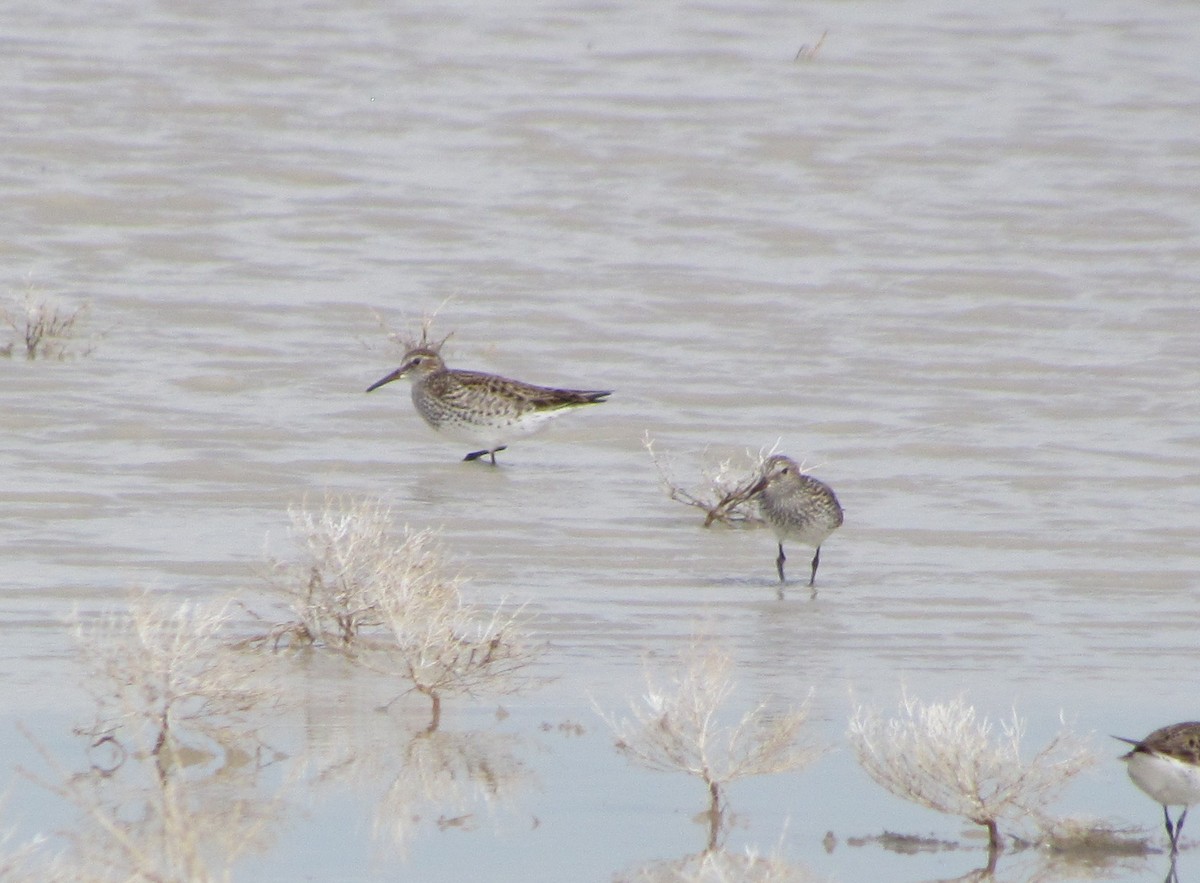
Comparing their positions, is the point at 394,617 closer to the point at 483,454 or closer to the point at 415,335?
the point at 483,454

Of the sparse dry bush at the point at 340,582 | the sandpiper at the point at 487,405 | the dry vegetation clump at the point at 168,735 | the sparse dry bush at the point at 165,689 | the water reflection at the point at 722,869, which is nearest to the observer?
the water reflection at the point at 722,869

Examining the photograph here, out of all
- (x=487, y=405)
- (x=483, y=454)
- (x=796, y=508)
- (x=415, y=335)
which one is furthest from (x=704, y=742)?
(x=415, y=335)

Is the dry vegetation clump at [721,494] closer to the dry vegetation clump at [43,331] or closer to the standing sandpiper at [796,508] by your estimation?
the standing sandpiper at [796,508]

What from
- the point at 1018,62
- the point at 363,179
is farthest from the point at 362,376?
the point at 1018,62

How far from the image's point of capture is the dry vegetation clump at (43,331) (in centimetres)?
1558

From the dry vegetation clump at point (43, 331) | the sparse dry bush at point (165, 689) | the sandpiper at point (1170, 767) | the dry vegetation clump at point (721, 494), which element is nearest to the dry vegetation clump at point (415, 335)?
the dry vegetation clump at point (43, 331)

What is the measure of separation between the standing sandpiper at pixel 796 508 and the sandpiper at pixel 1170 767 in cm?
401

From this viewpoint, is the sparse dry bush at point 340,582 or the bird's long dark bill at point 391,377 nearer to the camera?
the sparse dry bush at point 340,582

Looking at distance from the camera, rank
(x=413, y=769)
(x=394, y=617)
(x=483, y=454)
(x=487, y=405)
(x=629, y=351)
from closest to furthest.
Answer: (x=413, y=769) < (x=394, y=617) < (x=487, y=405) < (x=483, y=454) < (x=629, y=351)

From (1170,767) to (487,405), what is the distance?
7.76m

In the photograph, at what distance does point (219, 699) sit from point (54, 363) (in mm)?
8209

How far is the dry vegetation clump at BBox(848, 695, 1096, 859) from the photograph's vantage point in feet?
23.7

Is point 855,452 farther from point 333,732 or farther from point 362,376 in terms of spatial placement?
point 333,732

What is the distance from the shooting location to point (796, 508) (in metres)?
11.4
